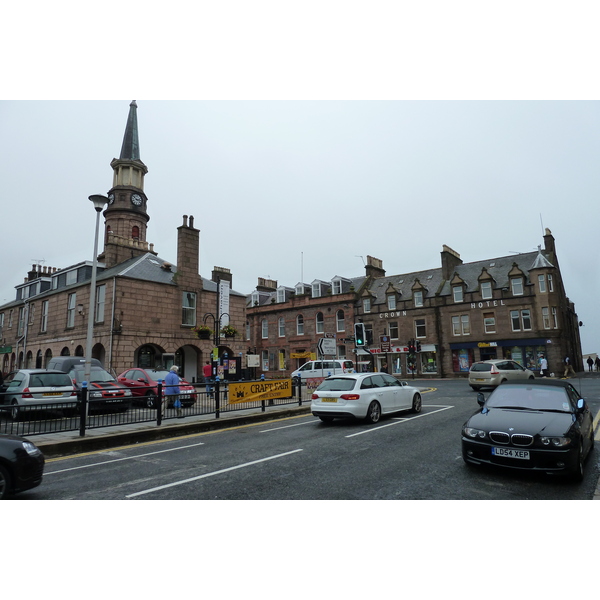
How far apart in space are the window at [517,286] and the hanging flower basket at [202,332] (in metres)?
26.9

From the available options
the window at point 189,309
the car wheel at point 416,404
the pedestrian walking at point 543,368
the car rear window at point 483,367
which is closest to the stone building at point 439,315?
the pedestrian walking at point 543,368

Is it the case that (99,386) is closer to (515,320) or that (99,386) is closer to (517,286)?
(515,320)

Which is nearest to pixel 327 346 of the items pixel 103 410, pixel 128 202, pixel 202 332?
pixel 103 410

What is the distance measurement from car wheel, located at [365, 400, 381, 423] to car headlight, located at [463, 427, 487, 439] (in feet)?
18.0

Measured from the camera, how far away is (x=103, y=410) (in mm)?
11578

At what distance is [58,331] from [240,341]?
1281 centimetres

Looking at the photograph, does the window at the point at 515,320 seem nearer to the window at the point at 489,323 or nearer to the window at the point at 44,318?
the window at the point at 489,323

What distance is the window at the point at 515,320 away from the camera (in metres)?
37.7

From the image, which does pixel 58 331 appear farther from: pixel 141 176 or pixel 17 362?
pixel 141 176

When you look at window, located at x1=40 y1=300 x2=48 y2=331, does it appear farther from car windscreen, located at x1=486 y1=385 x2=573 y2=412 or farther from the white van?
car windscreen, located at x1=486 y1=385 x2=573 y2=412

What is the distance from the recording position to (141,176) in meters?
51.3

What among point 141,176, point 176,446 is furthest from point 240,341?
point 141,176

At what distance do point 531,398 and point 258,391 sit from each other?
33.2ft

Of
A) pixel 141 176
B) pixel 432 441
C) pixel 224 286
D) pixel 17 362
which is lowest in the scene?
pixel 432 441
